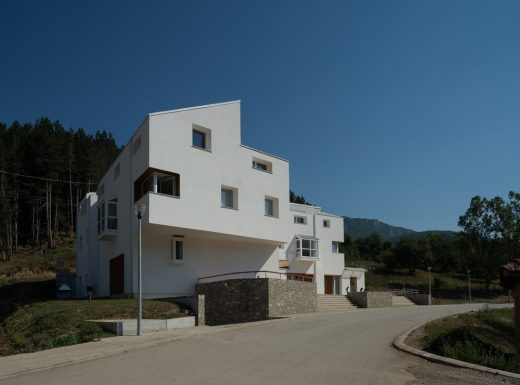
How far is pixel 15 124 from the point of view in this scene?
72688mm

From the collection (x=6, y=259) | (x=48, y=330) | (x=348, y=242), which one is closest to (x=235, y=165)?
(x=48, y=330)

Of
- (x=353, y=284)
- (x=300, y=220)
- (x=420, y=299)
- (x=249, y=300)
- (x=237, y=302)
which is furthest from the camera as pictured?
(x=353, y=284)

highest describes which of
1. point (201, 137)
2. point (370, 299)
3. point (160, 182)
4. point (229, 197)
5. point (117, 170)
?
point (201, 137)

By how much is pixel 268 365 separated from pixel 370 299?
1102 inches

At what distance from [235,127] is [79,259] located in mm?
20285

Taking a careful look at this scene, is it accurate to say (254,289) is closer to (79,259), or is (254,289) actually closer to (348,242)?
(79,259)

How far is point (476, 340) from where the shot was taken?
583 inches

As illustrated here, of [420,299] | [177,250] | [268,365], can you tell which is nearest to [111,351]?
[268,365]

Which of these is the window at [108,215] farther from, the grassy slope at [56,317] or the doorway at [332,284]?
the doorway at [332,284]

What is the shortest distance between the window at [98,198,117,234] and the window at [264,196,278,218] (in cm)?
949

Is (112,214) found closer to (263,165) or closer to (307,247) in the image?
(263,165)

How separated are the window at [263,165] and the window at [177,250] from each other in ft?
23.3

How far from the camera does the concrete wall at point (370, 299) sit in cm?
3731

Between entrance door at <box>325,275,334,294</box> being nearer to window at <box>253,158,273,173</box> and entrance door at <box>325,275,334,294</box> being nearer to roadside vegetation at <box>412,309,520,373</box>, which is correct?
window at <box>253,158,273,173</box>
